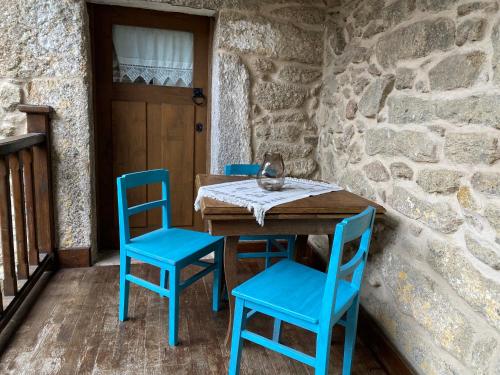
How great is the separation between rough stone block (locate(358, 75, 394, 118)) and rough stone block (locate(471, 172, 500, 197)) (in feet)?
2.48

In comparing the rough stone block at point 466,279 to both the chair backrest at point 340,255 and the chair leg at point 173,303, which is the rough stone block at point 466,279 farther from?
the chair leg at point 173,303

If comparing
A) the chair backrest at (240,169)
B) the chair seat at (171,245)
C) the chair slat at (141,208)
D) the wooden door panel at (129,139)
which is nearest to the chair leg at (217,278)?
the chair seat at (171,245)

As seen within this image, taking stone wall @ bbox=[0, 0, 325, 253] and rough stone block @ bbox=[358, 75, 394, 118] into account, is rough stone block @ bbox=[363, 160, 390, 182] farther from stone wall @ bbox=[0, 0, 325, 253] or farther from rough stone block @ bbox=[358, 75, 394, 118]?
stone wall @ bbox=[0, 0, 325, 253]

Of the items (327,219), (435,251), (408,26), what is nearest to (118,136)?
(327,219)

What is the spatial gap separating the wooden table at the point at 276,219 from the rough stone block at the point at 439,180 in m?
0.25

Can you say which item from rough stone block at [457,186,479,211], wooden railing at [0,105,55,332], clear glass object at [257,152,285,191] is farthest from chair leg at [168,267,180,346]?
rough stone block at [457,186,479,211]

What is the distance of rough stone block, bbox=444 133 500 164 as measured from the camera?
119cm

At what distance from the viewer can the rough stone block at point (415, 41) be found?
4.77 ft

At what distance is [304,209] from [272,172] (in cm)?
32

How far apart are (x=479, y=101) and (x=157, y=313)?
1877 millimetres

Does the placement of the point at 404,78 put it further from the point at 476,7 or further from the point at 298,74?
the point at 298,74

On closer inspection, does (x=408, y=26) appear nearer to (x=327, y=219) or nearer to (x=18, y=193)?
(x=327, y=219)

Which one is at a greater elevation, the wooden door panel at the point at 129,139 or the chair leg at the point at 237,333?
the wooden door panel at the point at 129,139

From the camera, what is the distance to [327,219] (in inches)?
66.8
